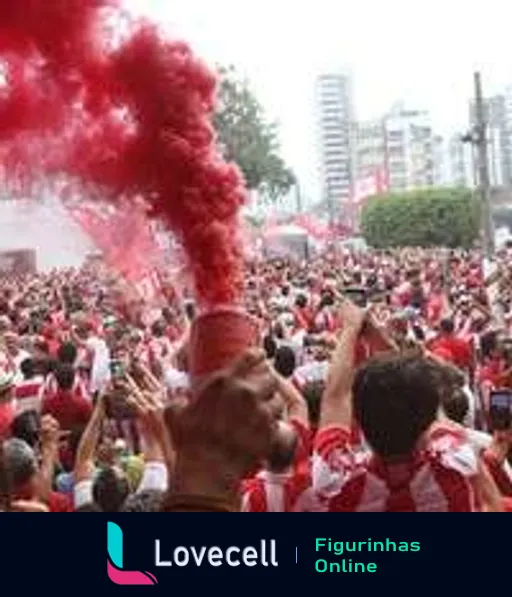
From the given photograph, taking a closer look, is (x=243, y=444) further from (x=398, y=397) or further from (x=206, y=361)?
(x=206, y=361)

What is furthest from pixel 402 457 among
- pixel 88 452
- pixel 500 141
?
pixel 500 141

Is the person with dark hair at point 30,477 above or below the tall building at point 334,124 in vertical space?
below

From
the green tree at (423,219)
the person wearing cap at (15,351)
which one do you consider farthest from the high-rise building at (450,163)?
the person wearing cap at (15,351)

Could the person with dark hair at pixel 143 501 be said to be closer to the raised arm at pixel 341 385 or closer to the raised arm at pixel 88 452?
the raised arm at pixel 88 452

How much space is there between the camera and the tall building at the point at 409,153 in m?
140

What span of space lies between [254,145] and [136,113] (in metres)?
38.5

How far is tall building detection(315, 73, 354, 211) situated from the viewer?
16175 cm

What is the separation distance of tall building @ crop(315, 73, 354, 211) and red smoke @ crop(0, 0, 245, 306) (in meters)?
154

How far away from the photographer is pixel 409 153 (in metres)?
142

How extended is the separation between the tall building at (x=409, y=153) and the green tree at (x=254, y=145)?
8364cm

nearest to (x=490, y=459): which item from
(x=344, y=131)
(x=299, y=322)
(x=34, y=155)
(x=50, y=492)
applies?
(x=50, y=492)

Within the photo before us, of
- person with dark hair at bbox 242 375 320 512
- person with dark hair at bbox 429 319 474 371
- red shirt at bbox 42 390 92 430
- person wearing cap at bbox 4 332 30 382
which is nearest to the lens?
person with dark hair at bbox 242 375 320 512

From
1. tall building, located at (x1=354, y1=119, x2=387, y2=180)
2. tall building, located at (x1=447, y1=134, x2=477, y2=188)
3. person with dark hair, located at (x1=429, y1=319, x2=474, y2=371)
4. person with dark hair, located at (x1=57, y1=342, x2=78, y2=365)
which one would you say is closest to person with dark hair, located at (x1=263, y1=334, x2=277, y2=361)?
person with dark hair, located at (x1=429, y1=319, x2=474, y2=371)
